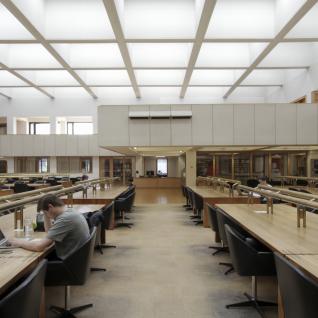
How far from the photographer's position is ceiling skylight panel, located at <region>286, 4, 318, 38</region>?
25.9ft

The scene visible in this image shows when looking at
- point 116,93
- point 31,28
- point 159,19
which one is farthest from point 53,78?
point 159,19

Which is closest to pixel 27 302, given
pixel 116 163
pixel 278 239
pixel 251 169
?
pixel 278 239

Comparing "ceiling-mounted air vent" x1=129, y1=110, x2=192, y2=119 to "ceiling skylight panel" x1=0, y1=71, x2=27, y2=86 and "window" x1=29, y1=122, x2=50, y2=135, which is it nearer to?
"ceiling skylight panel" x1=0, y1=71, x2=27, y2=86

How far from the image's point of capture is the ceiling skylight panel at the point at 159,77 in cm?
1254

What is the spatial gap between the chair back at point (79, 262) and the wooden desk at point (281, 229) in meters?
1.42

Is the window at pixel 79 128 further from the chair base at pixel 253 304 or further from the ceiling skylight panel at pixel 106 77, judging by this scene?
the chair base at pixel 253 304

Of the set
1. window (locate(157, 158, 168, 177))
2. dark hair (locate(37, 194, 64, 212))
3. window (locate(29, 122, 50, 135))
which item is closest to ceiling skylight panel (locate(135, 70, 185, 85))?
window (locate(157, 158, 168, 177))

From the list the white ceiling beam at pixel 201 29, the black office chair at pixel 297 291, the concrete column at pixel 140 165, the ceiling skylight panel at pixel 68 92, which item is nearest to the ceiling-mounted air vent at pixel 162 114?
the white ceiling beam at pixel 201 29

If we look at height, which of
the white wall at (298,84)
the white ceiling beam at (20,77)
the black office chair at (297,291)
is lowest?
the black office chair at (297,291)

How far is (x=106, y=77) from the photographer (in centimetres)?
1284

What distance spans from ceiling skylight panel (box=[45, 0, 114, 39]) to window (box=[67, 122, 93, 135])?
10100mm

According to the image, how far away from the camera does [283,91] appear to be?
1331 cm

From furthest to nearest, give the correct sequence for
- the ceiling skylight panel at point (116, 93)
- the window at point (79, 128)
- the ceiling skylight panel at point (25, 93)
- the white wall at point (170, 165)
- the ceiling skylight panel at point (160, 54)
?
1. the white wall at point (170, 165)
2. the window at point (79, 128)
3. the ceiling skylight panel at point (25, 93)
4. the ceiling skylight panel at point (116, 93)
5. the ceiling skylight panel at point (160, 54)

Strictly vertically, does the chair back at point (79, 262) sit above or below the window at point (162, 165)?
below
